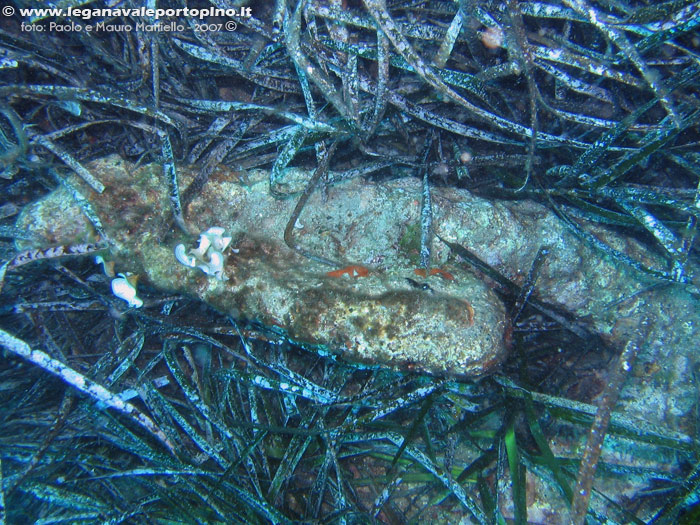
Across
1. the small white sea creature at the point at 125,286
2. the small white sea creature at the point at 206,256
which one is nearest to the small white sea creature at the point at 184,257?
the small white sea creature at the point at 206,256

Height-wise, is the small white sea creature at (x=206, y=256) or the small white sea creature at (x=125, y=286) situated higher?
the small white sea creature at (x=206, y=256)

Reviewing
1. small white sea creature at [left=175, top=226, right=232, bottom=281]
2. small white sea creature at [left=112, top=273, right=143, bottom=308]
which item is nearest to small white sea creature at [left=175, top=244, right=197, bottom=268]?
small white sea creature at [left=175, top=226, right=232, bottom=281]

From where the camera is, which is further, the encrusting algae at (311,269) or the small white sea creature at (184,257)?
the small white sea creature at (184,257)

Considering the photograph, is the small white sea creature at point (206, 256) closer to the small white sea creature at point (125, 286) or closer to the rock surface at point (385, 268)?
the rock surface at point (385, 268)

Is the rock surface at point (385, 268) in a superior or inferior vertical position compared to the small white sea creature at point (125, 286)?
superior

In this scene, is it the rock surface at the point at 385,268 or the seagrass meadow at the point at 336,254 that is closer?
the rock surface at the point at 385,268

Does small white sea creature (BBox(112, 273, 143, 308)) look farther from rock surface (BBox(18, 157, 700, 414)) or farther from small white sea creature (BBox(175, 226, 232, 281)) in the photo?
small white sea creature (BBox(175, 226, 232, 281))

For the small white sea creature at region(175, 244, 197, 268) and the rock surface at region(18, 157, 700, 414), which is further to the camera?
the small white sea creature at region(175, 244, 197, 268)

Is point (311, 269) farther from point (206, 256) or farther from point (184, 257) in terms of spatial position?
point (184, 257)

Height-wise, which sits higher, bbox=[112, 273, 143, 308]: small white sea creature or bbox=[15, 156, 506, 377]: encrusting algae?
bbox=[15, 156, 506, 377]: encrusting algae
